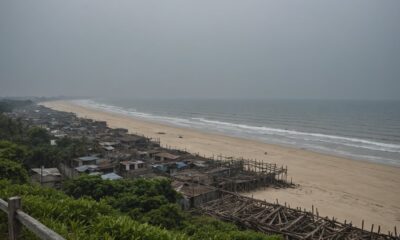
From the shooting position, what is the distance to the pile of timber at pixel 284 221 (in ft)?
55.5

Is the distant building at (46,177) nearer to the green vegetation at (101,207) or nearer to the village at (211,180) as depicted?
the village at (211,180)

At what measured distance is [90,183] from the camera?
60.9ft

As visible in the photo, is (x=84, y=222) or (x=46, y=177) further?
(x=46, y=177)

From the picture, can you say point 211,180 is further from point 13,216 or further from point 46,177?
point 13,216

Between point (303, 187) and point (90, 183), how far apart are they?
19064 millimetres

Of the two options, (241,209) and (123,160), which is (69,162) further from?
(241,209)

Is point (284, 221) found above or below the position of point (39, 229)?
below

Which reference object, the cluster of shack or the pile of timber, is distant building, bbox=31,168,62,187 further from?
the pile of timber

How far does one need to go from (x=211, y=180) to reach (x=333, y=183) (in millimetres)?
12904

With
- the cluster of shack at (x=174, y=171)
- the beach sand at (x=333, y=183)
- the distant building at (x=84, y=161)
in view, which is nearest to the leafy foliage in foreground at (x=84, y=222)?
the cluster of shack at (x=174, y=171)

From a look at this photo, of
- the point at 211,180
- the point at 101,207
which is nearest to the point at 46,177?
the point at 211,180

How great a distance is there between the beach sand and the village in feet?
6.22

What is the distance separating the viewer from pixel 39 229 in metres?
4.32

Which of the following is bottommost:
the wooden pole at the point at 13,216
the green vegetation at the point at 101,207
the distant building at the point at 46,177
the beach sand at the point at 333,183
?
the beach sand at the point at 333,183
